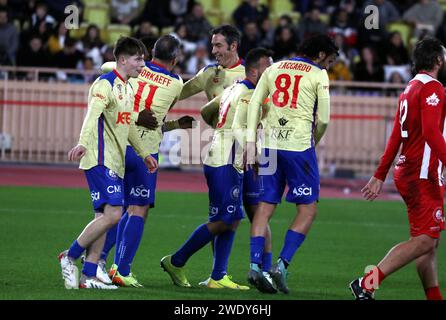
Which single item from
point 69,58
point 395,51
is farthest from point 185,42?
point 395,51

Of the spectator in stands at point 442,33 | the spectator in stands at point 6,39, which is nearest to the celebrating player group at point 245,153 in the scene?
the spectator in stands at point 6,39

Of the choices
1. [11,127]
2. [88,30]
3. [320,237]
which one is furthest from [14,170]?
[320,237]

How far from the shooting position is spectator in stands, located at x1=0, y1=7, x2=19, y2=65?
2319 centimetres

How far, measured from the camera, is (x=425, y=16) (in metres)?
26.0

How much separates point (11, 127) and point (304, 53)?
13752 millimetres

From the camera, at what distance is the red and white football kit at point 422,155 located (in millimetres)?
8836

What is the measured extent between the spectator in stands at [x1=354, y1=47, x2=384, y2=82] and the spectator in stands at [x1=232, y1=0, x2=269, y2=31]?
2578 mm

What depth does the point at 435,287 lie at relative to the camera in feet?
30.1

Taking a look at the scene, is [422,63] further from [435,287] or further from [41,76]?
[41,76]

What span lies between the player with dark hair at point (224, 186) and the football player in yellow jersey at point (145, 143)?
0.46 meters

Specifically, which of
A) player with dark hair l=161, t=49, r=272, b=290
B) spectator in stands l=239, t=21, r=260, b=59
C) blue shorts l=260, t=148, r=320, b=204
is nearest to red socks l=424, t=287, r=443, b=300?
blue shorts l=260, t=148, r=320, b=204

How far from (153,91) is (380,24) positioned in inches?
604

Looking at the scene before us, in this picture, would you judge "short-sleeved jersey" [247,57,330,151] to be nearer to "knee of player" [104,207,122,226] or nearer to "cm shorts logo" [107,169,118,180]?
"cm shorts logo" [107,169,118,180]

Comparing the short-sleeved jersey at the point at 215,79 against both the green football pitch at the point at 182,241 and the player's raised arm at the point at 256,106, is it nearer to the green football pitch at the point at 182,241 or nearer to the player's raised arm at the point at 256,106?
Answer: the player's raised arm at the point at 256,106
